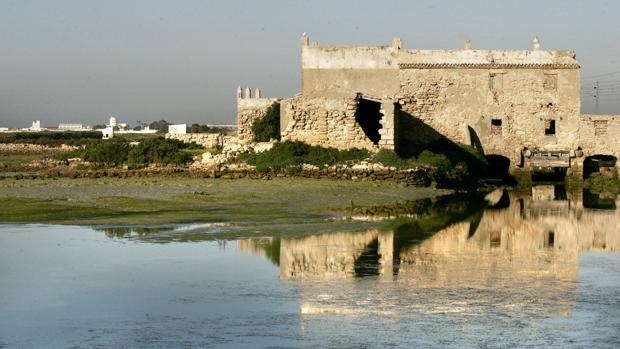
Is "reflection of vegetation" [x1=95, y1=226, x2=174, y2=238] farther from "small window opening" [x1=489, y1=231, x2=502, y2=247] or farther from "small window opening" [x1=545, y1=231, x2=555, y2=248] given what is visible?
"small window opening" [x1=545, y1=231, x2=555, y2=248]

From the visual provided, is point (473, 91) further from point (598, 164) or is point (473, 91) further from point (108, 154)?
point (108, 154)

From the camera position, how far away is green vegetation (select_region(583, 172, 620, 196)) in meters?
37.5

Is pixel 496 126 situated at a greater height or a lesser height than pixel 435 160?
greater

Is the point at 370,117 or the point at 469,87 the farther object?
the point at 469,87

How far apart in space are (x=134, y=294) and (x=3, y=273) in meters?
2.86

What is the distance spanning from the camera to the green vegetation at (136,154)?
1583 inches

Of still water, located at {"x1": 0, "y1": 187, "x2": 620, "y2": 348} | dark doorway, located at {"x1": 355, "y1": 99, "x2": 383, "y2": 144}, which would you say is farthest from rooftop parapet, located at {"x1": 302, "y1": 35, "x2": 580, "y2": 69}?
still water, located at {"x1": 0, "y1": 187, "x2": 620, "y2": 348}

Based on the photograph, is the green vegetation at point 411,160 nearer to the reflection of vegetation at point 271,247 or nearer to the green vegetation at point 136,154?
the green vegetation at point 136,154

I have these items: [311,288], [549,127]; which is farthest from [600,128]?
[311,288]

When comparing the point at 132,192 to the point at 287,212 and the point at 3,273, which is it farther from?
the point at 3,273

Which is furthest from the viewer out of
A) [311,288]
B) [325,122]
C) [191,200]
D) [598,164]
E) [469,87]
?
[598,164]

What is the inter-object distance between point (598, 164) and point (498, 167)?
4348mm

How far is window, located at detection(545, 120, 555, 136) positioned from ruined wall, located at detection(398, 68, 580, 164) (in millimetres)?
140

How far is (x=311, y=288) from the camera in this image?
47.8ft
